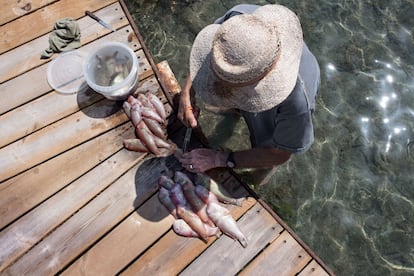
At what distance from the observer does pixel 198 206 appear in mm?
3859

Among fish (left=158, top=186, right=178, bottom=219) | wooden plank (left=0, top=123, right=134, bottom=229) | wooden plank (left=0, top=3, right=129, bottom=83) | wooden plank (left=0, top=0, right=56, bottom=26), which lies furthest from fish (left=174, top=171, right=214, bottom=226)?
wooden plank (left=0, top=0, right=56, bottom=26)

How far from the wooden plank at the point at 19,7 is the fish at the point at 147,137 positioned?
200 cm

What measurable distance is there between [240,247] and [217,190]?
56 centimetres

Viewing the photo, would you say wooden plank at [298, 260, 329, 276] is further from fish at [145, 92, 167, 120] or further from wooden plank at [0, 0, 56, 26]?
wooden plank at [0, 0, 56, 26]

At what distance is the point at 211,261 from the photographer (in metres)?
3.69

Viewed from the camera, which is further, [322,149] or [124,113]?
[322,149]

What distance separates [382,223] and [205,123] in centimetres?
246

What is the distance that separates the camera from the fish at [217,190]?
3.91 m

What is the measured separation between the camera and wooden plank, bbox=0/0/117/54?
4.54m

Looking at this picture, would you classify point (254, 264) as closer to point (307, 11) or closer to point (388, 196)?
point (388, 196)

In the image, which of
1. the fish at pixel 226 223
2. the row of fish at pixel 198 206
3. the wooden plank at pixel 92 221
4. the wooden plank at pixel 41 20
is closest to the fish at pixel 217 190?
the row of fish at pixel 198 206

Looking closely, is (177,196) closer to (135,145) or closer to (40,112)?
(135,145)

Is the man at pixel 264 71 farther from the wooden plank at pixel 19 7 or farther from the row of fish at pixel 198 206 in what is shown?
the wooden plank at pixel 19 7

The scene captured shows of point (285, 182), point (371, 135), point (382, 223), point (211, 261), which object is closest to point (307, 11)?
point (371, 135)
